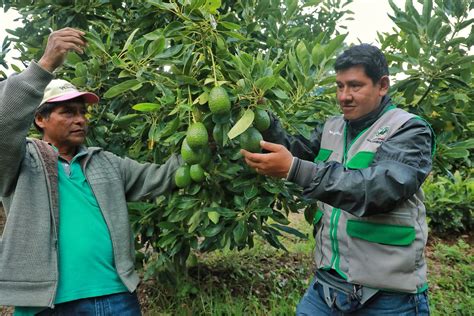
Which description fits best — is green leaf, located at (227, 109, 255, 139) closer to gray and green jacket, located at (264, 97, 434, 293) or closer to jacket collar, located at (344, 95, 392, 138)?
gray and green jacket, located at (264, 97, 434, 293)

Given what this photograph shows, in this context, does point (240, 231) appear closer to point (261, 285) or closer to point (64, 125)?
point (64, 125)

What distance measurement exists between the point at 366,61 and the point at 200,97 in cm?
62

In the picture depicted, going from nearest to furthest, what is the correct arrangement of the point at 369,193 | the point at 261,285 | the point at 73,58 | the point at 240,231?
the point at 369,193 < the point at 240,231 < the point at 73,58 < the point at 261,285

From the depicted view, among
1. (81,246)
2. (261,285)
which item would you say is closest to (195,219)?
(81,246)

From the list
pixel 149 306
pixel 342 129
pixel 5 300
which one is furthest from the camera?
pixel 149 306

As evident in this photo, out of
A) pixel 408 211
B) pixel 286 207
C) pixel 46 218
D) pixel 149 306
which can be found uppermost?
pixel 408 211

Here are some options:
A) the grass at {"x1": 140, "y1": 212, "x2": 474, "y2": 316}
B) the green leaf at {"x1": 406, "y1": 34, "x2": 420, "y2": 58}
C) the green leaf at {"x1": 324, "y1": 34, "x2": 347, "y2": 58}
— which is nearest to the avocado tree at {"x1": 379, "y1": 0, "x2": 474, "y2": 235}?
the green leaf at {"x1": 406, "y1": 34, "x2": 420, "y2": 58}

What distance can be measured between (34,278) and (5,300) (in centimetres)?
11

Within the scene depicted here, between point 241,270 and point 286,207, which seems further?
point 241,270

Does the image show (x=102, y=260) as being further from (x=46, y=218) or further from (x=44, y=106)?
(x=44, y=106)

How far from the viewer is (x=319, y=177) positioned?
1.56 meters

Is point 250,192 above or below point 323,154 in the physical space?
below

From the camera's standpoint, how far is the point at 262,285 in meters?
3.69

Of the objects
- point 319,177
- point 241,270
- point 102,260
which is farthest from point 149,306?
point 319,177
